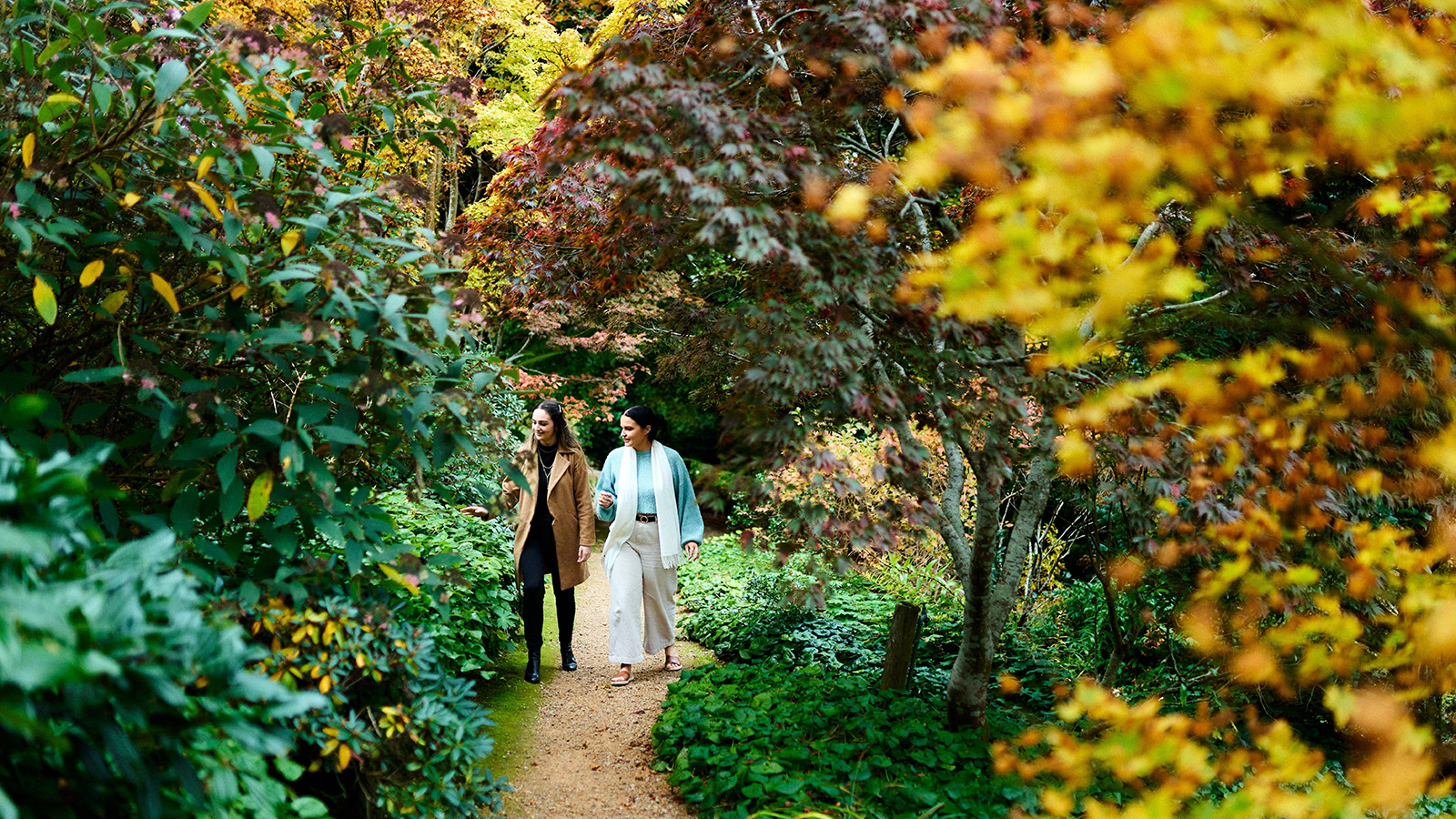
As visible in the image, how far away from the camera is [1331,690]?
1814mm

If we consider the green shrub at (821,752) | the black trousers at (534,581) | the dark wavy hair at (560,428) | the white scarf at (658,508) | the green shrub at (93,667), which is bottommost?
the green shrub at (821,752)

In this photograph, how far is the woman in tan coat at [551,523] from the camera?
4961mm

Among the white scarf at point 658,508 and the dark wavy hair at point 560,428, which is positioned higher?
the dark wavy hair at point 560,428

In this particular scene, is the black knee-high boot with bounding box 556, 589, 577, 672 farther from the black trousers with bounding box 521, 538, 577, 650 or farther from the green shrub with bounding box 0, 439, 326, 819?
the green shrub with bounding box 0, 439, 326, 819

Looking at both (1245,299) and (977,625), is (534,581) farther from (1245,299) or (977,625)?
(1245,299)

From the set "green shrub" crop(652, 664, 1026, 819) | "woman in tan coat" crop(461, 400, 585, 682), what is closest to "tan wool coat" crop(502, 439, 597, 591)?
"woman in tan coat" crop(461, 400, 585, 682)

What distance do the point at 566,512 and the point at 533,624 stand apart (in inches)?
27.8

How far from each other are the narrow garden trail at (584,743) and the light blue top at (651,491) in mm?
1004

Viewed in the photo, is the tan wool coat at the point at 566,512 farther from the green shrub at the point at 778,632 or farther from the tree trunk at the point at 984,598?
the tree trunk at the point at 984,598

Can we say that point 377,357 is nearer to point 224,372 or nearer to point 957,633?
point 224,372

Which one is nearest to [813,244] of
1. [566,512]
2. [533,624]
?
[566,512]

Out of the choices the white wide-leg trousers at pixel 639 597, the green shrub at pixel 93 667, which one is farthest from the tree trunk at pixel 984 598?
the green shrub at pixel 93 667

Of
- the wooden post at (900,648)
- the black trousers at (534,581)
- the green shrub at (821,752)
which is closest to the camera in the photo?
the green shrub at (821,752)

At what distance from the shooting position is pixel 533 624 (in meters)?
4.96
